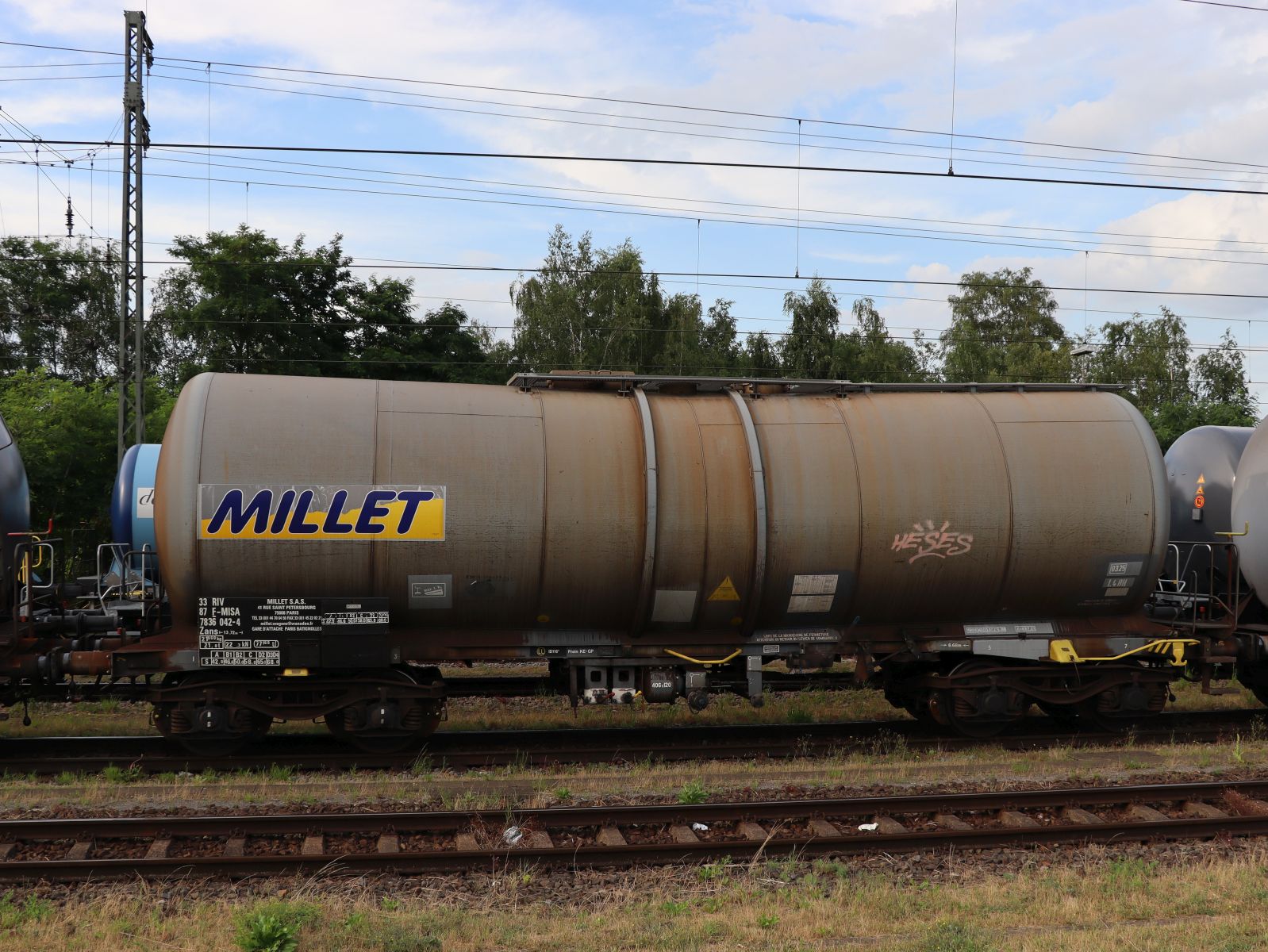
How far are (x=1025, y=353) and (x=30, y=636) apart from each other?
172ft

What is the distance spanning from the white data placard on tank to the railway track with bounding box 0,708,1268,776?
2.56 metres

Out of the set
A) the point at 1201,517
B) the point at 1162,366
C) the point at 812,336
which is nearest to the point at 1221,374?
the point at 1162,366

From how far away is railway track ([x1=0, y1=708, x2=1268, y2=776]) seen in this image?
34.8 ft

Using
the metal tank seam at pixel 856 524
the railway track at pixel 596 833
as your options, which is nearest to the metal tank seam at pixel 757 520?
the metal tank seam at pixel 856 524

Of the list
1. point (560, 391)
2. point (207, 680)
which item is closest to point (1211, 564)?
point (560, 391)

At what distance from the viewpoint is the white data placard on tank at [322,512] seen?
9.73 metres

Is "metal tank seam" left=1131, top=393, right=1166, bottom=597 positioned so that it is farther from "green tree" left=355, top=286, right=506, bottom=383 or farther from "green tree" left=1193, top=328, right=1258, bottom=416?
"green tree" left=1193, top=328, right=1258, bottom=416

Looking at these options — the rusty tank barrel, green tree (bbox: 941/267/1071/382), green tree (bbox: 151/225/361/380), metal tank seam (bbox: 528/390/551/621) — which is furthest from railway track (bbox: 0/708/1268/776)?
green tree (bbox: 941/267/1071/382)

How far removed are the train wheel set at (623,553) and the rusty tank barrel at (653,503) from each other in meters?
0.03

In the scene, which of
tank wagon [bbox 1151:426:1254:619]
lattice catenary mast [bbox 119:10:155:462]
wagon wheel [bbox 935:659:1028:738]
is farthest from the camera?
lattice catenary mast [bbox 119:10:155:462]

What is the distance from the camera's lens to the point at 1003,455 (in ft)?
36.5

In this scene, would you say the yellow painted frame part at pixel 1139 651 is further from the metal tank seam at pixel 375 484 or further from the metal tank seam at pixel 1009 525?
the metal tank seam at pixel 375 484

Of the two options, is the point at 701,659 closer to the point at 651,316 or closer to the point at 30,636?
the point at 30,636

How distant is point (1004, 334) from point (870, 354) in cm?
1311
